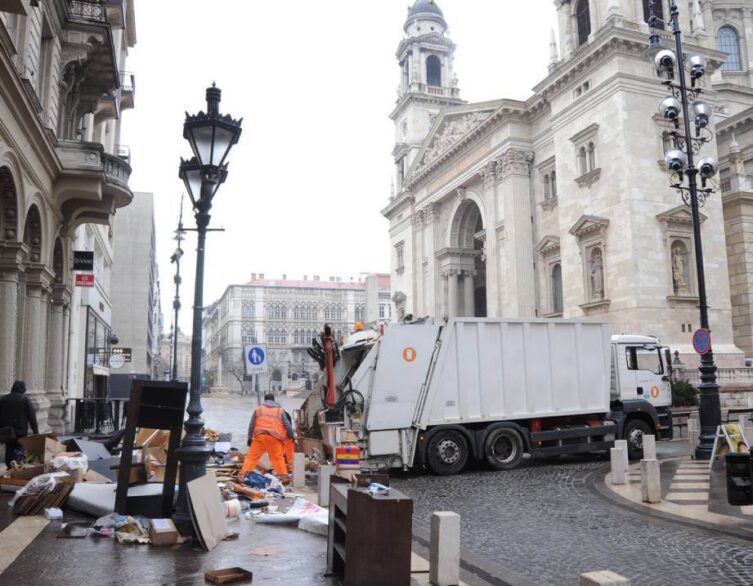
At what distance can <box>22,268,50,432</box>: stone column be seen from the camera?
15.3 meters

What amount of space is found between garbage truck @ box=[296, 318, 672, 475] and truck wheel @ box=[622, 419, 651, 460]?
0.02 metres

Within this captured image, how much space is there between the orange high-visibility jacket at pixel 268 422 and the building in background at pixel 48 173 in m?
5.70

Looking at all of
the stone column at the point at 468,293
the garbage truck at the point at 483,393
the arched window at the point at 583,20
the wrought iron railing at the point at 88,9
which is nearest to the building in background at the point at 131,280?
Result: the stone column at the point at 468,293

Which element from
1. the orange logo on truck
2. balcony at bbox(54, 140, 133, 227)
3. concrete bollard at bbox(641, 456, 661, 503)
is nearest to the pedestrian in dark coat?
balcony at bbox(54, 140, 133, 227)

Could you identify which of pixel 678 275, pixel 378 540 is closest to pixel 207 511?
pixel 378 540

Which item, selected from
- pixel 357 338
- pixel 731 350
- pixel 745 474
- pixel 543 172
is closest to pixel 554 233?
pixel 543 172

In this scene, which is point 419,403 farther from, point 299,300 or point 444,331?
point 299,300

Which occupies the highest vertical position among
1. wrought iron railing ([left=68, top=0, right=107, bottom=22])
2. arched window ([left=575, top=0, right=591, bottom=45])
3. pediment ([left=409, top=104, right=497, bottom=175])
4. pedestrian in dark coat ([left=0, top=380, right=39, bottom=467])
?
arched window ([left=575, top=0, right=591, bottom=45])

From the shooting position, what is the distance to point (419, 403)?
42.7 ft

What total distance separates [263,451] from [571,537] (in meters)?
5.83

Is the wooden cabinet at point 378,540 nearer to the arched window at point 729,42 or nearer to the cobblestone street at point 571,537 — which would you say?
the cobblestone street at point 571,537

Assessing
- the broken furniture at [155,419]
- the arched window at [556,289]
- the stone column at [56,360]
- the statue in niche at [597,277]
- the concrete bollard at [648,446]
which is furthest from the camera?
the arched window at [556,289]

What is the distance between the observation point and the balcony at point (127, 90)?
26984 millimetres

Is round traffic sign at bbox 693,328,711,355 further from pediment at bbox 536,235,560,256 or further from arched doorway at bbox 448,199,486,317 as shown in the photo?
arched doorway at bbox 448,199,486,317
